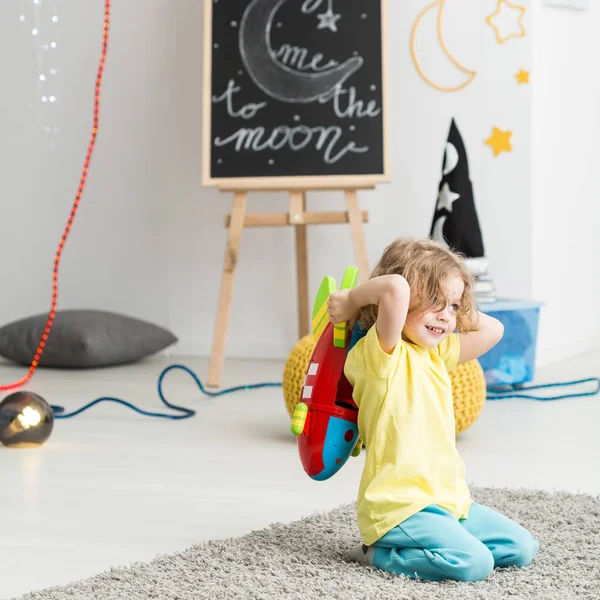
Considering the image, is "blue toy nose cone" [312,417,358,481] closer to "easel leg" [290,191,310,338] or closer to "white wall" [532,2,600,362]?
"white wall" [532,2,600,362]

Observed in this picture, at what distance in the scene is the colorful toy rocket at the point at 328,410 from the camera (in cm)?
145

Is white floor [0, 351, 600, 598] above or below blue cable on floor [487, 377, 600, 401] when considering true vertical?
below

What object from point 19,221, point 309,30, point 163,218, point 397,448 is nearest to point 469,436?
point 397,448

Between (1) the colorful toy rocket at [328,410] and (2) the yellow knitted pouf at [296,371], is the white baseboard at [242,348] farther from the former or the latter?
(1) the colorful toy rocket at [328,410]

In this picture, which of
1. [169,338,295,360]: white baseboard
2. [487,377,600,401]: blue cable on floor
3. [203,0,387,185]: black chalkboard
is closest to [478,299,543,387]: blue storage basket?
[487,377,600,401]: blue cable on floor

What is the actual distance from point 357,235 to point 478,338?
1.64 metres

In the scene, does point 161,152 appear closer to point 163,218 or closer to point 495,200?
point 163,218

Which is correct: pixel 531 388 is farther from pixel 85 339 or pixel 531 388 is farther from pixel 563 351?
pixel 85 339

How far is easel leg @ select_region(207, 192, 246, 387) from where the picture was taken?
10.2 feet

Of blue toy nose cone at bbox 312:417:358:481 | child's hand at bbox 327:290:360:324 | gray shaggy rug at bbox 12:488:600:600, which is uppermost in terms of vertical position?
child's hand at bbox 327:290:360:324

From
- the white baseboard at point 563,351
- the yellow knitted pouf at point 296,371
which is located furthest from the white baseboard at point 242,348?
the yellow knitted pouf at point 296,371

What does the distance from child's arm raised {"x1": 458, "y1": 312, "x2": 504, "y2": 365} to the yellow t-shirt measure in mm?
113

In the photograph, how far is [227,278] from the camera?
10.3 feet

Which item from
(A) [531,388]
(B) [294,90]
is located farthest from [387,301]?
(B) [294,90]
